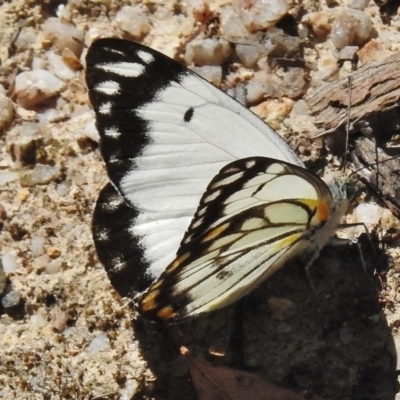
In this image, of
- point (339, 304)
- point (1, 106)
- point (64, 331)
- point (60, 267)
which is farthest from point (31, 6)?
point (339, 304)

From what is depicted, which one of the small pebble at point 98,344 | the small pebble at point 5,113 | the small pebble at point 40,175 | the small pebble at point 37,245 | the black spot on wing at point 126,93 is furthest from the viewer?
the small pebble at point 5,113

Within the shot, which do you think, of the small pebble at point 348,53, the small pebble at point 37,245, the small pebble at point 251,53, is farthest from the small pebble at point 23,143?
the small pebble at point 348,53

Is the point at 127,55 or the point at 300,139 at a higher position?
the point at 127,55

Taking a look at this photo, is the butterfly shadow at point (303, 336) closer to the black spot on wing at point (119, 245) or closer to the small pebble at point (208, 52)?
the black spot on wing at point (119, 245)

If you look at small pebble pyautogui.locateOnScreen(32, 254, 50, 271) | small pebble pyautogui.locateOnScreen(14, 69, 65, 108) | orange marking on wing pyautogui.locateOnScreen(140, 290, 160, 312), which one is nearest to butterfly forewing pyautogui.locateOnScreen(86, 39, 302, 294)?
orange marking on wing pyautogui.locateOnScreen(140, 290, 160, 312)

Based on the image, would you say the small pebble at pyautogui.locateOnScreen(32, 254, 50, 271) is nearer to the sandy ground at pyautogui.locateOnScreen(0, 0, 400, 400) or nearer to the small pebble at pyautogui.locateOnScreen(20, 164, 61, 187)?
the sandy ground at pyautogui.locateOnScreen(0, 0, 400, 400)

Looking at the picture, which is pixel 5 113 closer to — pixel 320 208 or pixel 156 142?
pixel 156 142

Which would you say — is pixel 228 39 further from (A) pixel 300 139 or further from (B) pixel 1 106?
(B) pixel 1 106
